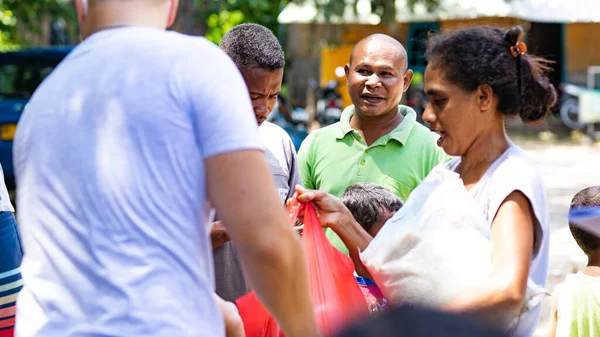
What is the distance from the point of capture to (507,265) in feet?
7.52

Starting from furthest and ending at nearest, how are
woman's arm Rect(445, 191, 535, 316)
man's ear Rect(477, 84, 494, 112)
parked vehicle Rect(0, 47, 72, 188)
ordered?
1. parked vehicle Rect(0, 47, 72, 188)
2. man's ear Rect(477, 84, 494, 112)
3. woman's arm Rect(445, 191, 535, 316)

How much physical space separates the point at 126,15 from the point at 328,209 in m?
1.01

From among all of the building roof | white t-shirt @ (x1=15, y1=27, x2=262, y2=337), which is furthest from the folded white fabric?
the building roof

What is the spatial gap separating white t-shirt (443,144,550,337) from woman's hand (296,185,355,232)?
0.43 meters

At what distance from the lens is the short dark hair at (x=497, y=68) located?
250cm

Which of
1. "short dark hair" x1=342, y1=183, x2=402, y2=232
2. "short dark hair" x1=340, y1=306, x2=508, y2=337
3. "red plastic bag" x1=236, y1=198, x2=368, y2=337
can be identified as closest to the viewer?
"short dark hair" x1=340, y1=306, x2=508, y2=337

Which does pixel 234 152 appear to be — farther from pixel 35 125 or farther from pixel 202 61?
pixel 35 125

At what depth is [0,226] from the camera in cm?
344

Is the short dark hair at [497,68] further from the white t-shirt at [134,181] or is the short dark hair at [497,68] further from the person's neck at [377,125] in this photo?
the person's neck at [377,125]

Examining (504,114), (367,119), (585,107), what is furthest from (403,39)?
(504,114)

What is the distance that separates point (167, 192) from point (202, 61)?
0.29 m

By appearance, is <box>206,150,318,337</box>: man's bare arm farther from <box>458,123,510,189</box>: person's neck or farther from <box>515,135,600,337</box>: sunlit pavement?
<box>515,135,600,337</box>: sunlit pavement

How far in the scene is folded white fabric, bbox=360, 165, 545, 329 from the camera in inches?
92.3

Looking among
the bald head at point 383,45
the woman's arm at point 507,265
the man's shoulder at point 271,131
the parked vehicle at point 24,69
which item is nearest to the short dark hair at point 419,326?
the woman's arm at point 507,265
